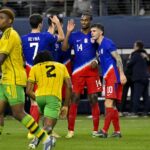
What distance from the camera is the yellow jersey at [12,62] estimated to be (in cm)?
1293

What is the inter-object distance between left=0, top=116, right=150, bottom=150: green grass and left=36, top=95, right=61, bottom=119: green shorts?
0.73 metres

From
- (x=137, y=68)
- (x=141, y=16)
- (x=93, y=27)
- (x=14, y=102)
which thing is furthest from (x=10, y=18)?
(x=141, y=16)

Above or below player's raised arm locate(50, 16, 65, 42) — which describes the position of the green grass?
below

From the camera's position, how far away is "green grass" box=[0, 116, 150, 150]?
1341 cm

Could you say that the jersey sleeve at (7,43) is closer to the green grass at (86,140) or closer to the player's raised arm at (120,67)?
the green grass at (86,140)

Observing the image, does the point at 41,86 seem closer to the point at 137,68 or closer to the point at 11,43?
the point at 11,43

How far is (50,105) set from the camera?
1277 cm

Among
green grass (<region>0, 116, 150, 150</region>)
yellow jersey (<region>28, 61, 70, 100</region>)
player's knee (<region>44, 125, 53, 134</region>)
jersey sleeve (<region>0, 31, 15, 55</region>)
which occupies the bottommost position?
green grass (<region>0, 116, 150, 150</region>)

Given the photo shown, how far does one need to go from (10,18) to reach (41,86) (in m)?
1.17

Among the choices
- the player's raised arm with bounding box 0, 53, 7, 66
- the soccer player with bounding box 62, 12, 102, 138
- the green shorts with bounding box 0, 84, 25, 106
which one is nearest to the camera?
the player's raised arm with bounding box 0, 53, 7, 66

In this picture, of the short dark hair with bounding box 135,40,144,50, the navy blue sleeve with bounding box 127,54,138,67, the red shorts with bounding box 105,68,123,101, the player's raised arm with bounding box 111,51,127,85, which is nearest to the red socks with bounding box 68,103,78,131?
the red shorts with bounding box 105,68,123,101

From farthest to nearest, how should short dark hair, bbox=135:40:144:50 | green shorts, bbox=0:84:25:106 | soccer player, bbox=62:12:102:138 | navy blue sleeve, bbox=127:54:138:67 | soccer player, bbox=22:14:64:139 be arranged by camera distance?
navy blue sleeve, bbox=127:54:138:67, short dark hair, bbox=135:40:144:50, soccer player, bbox=62:12:102:138, soccer player, bbox=22:14:64:139, green shorts, bbox=0:84:25:106

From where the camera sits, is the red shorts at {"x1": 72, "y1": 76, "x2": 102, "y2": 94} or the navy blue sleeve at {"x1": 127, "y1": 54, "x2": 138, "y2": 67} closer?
the red shorts at {"x1": 72, "y1": 76, "x2": 102, "y2": 94}

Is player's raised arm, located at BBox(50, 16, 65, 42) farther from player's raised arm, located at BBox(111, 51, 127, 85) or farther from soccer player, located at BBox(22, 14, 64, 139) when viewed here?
player's raised arm, located at BBox(111, 51, 127, 85)
